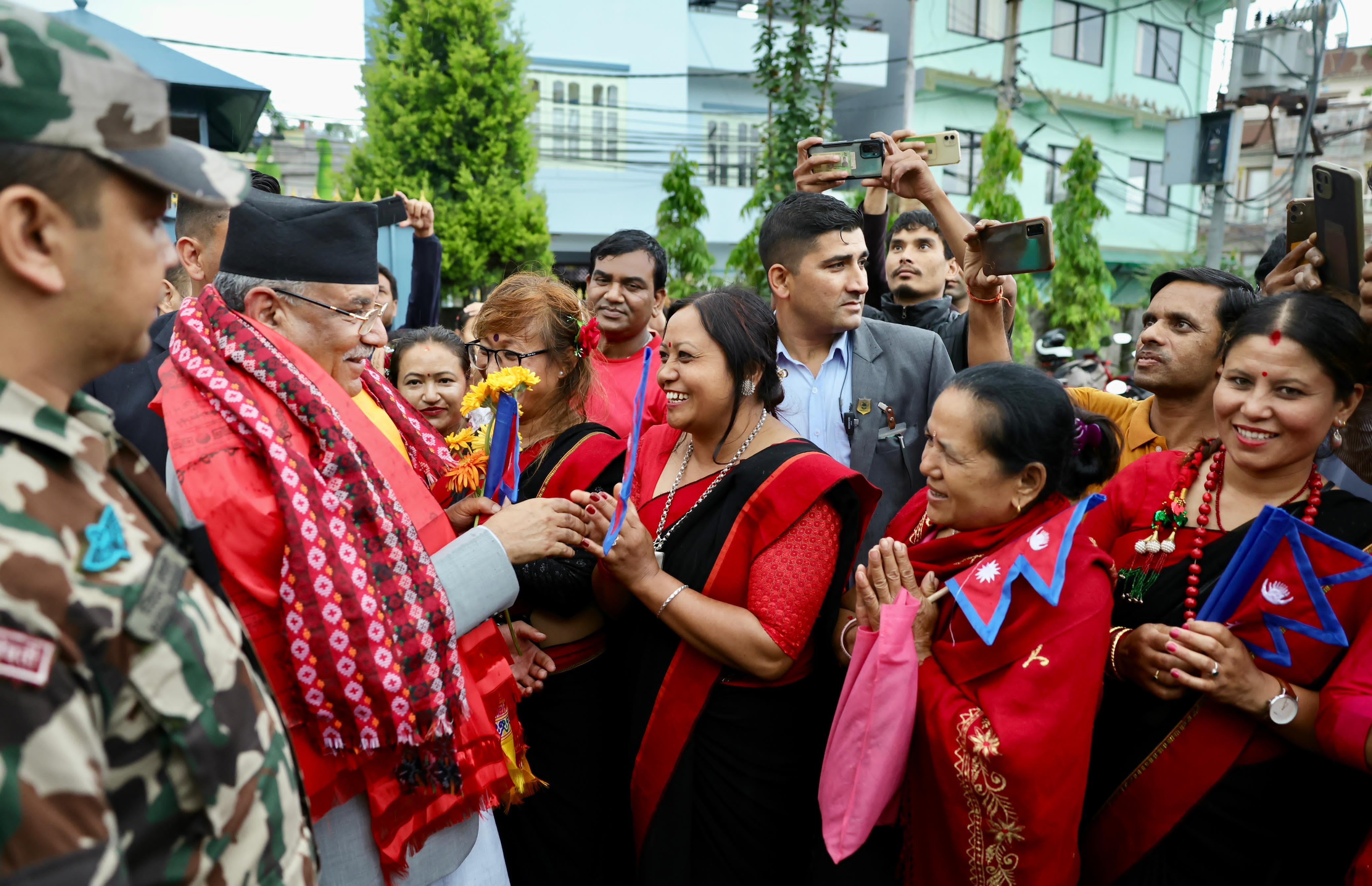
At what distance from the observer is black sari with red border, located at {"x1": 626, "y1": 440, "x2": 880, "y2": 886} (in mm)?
2465

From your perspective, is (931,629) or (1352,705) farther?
(931,629)

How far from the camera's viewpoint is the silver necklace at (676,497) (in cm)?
258

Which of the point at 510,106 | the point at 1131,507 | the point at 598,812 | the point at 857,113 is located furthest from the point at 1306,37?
the point at 598,812

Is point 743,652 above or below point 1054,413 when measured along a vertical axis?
Result: below

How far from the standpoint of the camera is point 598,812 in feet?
9.29

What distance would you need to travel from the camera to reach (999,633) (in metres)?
2.01

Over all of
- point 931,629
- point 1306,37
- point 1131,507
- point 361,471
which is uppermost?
point 1306,37

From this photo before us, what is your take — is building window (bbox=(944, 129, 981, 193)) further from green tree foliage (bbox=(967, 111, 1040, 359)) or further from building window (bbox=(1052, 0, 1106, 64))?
green tree foliage (bbox=(967, 111, 1040, 359))

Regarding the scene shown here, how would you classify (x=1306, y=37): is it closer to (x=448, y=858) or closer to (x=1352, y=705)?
(x=1352, y=705)

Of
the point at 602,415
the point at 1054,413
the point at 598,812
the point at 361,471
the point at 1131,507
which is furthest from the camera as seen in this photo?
the point at 602,415

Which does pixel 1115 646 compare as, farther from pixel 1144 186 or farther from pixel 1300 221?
pixel 1144 186

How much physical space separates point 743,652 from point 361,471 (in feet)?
3.58

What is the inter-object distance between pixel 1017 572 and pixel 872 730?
48 cm

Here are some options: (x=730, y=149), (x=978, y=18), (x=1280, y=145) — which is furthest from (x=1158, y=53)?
(x=730, y=149)
